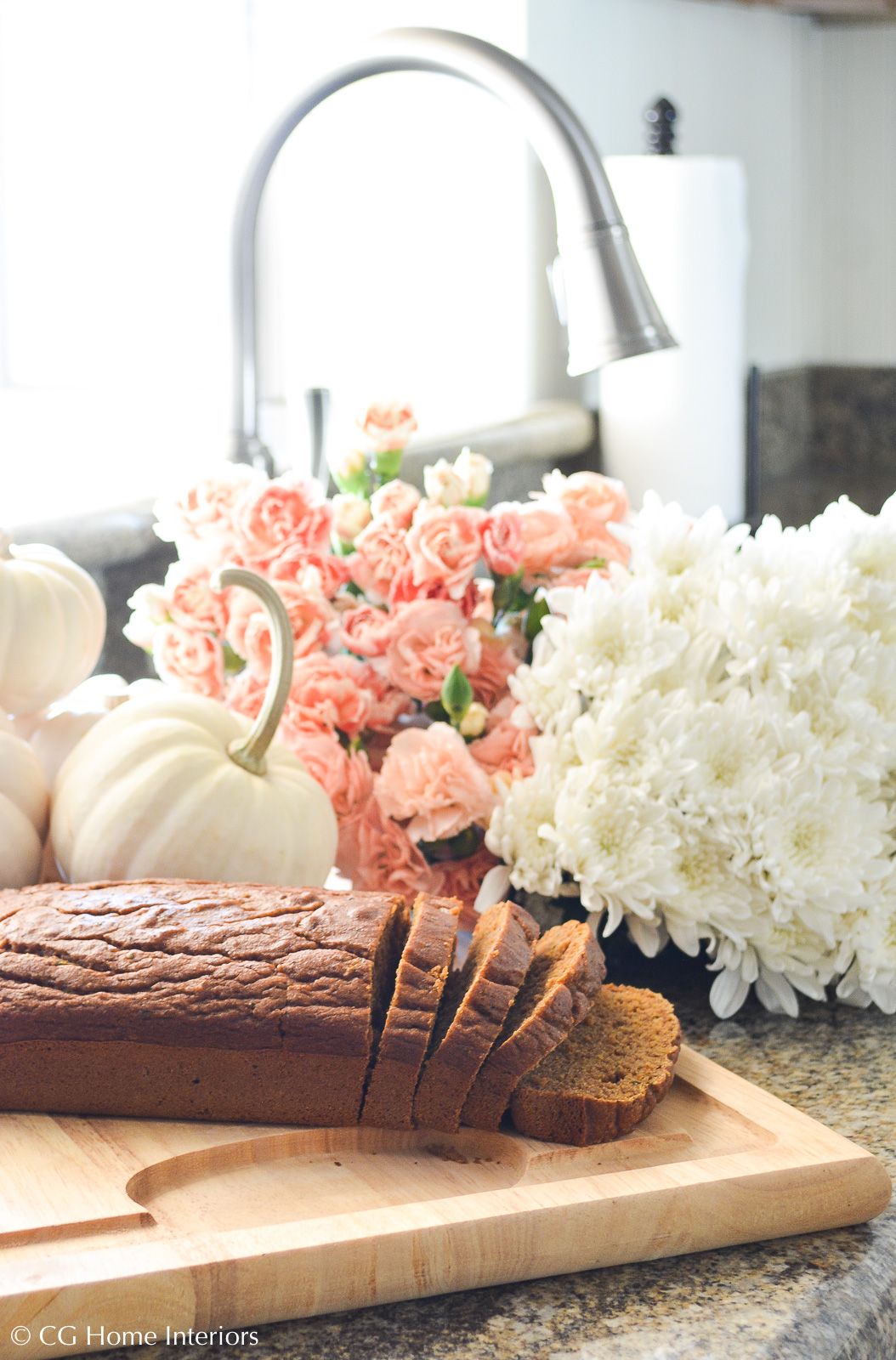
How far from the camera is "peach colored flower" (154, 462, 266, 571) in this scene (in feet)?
2.60

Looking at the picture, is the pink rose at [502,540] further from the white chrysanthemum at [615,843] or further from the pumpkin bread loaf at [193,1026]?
the pumpkin bread loaf at [193,1026]

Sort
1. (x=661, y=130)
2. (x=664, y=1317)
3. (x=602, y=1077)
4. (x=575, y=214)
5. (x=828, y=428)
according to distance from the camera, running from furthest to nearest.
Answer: (x=828, y=428), (x=661, y=130), (x=575, y=214), (x=602, y=1077), (x=664, y=1317)

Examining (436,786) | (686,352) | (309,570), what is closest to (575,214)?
(309,570)

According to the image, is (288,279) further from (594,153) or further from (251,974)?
(251,974)

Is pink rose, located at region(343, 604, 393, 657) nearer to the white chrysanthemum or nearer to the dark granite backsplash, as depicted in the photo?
the white chrysanthemum

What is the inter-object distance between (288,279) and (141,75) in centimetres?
35

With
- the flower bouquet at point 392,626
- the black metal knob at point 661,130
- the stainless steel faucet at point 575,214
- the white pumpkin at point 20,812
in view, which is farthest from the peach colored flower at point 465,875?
the black metal knob at point 661,130

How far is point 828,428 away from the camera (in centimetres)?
268

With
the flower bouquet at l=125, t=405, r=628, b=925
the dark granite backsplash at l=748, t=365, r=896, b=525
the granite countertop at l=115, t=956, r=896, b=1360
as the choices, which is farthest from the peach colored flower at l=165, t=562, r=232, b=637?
the dark granite backsplash at l=748, t=365, r=896, b=525

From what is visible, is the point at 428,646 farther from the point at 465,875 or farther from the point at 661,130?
the point at 661,130

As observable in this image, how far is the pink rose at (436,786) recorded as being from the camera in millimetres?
718

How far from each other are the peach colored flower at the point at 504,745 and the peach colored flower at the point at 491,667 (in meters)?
0.02

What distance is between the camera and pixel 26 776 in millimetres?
684

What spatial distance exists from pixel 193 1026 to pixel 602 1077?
18 cm
